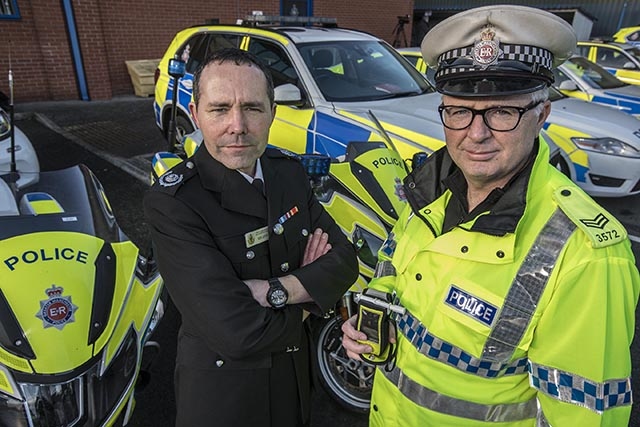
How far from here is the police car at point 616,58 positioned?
7.97 m

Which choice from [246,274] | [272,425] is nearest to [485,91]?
[246,274]

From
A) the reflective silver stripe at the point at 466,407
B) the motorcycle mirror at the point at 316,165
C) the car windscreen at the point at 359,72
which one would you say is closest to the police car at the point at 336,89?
the car windscreen at the point at 359,72

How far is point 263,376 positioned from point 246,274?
1.14 ft

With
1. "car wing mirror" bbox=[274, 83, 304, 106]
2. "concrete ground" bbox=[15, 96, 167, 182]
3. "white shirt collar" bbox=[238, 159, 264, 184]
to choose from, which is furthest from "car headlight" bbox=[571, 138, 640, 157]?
"concrete ground" bbox=[15, 96, 167, 182]

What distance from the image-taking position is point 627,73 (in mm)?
8086

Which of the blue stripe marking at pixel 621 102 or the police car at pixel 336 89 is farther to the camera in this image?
the blue stripe marking at pixel 621 102

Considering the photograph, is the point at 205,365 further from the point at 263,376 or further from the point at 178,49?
the point at 178,49

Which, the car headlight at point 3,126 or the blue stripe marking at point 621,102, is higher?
the car headlight at point 3,126

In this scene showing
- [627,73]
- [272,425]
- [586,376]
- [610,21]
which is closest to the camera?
[586,376]

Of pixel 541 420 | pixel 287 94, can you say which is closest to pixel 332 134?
pixel 287 94

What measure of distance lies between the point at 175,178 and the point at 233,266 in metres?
0.35

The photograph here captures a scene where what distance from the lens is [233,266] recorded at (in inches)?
57.7

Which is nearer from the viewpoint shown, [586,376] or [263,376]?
[586,376]

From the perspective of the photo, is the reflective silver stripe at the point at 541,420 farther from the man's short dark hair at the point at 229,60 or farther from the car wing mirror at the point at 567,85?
the car wing mirror at the point at 567,85
